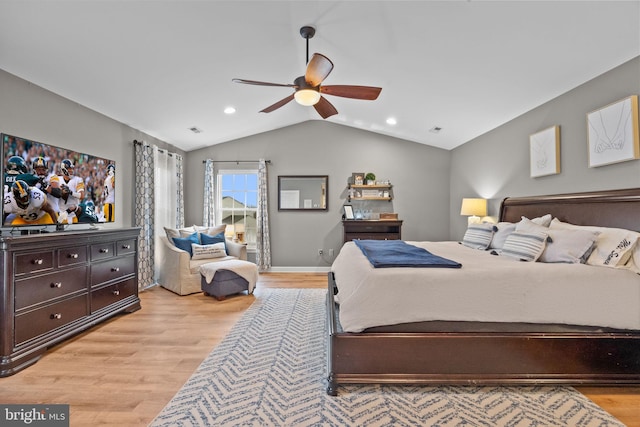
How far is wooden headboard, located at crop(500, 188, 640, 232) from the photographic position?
2441 mm

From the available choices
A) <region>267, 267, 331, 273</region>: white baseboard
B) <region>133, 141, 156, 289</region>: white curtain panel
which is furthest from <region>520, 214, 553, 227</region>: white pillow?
<region>133, 141, 156, 289</region>: white curtain panel

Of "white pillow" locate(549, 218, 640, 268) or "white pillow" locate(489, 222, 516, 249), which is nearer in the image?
"white pillow" locate(549, 218, 640, 268)

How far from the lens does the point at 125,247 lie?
139 inches

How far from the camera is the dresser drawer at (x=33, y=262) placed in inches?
90.4

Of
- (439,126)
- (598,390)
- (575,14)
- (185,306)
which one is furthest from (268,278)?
(575,14)

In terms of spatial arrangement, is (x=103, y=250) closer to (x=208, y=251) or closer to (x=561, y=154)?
(x=208, y=251)

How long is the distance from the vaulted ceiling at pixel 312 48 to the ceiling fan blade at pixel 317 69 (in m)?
0.59

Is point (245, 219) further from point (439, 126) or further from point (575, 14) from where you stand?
point (575, 14)

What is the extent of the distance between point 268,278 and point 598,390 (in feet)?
14.2

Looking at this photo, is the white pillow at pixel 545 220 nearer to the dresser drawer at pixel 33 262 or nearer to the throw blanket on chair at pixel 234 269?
the throw blanket on chair at pixel 234 269

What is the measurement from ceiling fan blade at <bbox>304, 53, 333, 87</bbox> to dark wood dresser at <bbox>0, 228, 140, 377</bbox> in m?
2.50

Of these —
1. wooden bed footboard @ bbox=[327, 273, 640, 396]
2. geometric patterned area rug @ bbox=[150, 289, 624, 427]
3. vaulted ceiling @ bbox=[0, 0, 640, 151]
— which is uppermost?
vaulted ceiling @ bbox=[0, 0, 640, 151]

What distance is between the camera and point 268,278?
5363 mm

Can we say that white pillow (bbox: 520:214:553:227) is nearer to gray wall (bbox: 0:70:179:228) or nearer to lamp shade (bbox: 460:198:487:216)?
lamp shade (bbox: 460:198:487:216)
